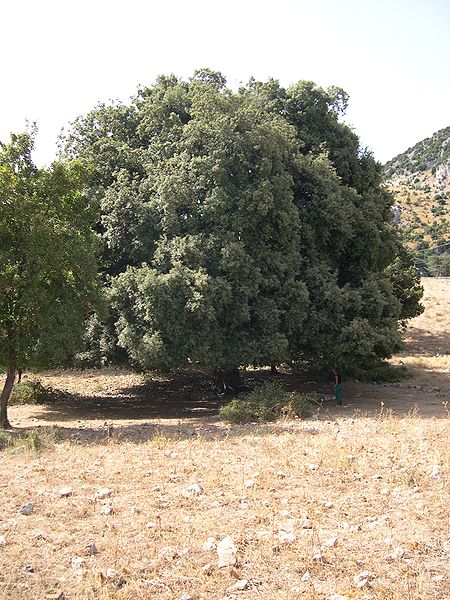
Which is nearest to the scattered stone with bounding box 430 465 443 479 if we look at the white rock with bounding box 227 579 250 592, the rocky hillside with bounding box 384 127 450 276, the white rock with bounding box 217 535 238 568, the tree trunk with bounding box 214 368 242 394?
the white rock with bounding box 217 535 238 568

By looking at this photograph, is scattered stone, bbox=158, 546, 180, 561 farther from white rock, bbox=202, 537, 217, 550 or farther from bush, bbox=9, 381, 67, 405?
bush, bbox=9, 381, 67, 405

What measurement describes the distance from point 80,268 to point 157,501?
27.0 ft

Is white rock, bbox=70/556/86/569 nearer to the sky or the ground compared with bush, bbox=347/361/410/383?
nearer to the sky

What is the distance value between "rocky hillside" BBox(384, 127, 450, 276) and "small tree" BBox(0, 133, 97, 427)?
6776 centimetres

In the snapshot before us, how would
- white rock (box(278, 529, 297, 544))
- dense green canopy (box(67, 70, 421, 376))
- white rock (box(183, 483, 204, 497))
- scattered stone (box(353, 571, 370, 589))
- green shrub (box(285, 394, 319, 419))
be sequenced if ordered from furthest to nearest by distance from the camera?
dense green canopy (box(67, 70, 421, 376)), green shrub (box(285, 394, 319, 419)), white rock (box(183, 483, 204, 497)), white rock (box(278, 529, 297, 544)), scattered stone (box(353, 571, 370, 589))

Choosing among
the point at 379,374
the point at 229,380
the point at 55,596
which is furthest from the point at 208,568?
the point at 379,374

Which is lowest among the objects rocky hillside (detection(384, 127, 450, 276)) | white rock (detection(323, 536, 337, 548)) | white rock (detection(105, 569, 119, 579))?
white rock (detection(323, 536, 337, 548))

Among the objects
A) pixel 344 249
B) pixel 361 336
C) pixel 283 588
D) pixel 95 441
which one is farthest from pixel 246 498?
pixel 344 249

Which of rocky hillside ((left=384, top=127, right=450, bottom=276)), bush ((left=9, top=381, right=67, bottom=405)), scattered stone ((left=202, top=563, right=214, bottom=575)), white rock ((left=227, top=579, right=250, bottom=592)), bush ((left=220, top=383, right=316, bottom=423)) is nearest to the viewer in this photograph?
white rock ((left=227, top=579, right=250, bottom=592))

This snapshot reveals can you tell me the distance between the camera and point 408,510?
7219mm

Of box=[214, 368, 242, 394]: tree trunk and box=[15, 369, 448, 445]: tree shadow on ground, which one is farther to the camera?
box=[214, 368, 242, 394]: tree trunk

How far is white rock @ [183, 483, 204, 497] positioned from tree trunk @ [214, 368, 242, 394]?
12.8 m

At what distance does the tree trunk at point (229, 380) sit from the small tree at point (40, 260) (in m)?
7.93

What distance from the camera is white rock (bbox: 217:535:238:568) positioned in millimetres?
5855
